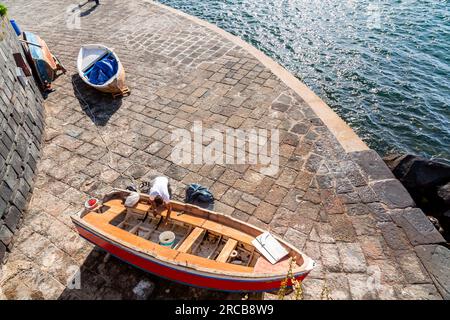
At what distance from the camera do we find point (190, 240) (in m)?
5.48

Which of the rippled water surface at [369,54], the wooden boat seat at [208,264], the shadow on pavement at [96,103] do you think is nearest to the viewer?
the wooden boat seat at [208,264]

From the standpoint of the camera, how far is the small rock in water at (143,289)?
5.62 m

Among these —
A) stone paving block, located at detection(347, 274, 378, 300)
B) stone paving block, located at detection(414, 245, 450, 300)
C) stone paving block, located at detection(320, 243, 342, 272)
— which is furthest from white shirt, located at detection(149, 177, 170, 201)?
stone paving block, located at detection(414, 245, 450, 300)

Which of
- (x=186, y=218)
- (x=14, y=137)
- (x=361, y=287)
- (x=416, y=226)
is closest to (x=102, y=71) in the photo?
(x=14, y=137)

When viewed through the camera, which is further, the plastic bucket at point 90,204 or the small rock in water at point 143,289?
the plastic bucket at point 90,204

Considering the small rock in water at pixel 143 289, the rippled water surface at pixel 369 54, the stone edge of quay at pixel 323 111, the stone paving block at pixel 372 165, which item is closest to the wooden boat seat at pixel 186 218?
the small rock in water at pixel 143 289

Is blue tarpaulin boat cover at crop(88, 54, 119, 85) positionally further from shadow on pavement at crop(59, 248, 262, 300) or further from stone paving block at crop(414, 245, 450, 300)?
stone paving block at crop(414, 245, 450, 300)

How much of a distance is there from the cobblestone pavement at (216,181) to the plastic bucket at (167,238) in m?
0.89

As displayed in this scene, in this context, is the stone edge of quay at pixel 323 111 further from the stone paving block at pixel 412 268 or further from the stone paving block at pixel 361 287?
the stone paving block at pixel 361 287

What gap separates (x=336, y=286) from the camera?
5.64 metres

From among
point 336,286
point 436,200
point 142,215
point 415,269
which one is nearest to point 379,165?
point 436,200

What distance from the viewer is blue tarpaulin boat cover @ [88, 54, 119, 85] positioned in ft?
35.8
